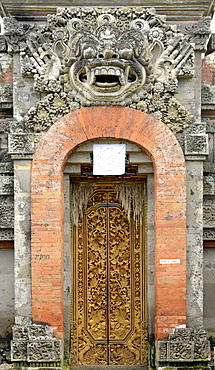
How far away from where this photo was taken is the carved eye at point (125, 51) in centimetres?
1008

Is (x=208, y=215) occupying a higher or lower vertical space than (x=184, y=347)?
higher

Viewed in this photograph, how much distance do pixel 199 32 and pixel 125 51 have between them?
151 centimetres

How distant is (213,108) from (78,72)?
273 cm

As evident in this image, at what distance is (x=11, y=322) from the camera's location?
10.7 metres

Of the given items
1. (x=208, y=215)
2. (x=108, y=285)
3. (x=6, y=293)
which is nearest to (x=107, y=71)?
(x=208, y=215)

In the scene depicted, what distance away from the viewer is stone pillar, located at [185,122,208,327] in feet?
33.9

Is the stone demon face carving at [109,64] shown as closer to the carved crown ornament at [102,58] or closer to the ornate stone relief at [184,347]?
the carved crown ornament at [102,58]

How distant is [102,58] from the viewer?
33.2 feet

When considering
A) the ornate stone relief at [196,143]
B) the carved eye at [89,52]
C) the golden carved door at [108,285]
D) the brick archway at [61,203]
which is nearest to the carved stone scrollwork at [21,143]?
the brick archway at [61,203]

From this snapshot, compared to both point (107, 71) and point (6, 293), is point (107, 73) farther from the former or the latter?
point (6, 293)

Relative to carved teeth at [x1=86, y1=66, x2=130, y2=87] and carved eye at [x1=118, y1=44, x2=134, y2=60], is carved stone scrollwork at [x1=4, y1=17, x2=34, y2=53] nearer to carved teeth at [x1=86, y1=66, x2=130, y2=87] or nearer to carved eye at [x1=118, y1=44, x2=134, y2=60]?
carved teeth at [x1=86, y1=66, x2=130, y2=87]

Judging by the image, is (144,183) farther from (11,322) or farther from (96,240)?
(11,322)

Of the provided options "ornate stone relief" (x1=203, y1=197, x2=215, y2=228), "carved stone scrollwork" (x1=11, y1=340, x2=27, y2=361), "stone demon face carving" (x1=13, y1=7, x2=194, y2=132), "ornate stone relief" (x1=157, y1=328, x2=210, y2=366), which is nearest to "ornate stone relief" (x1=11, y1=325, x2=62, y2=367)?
"carved stone scrollwork" (x1=11, y1=340, x2=27, y2=361)

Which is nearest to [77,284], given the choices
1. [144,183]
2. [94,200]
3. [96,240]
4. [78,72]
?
[96,240]
